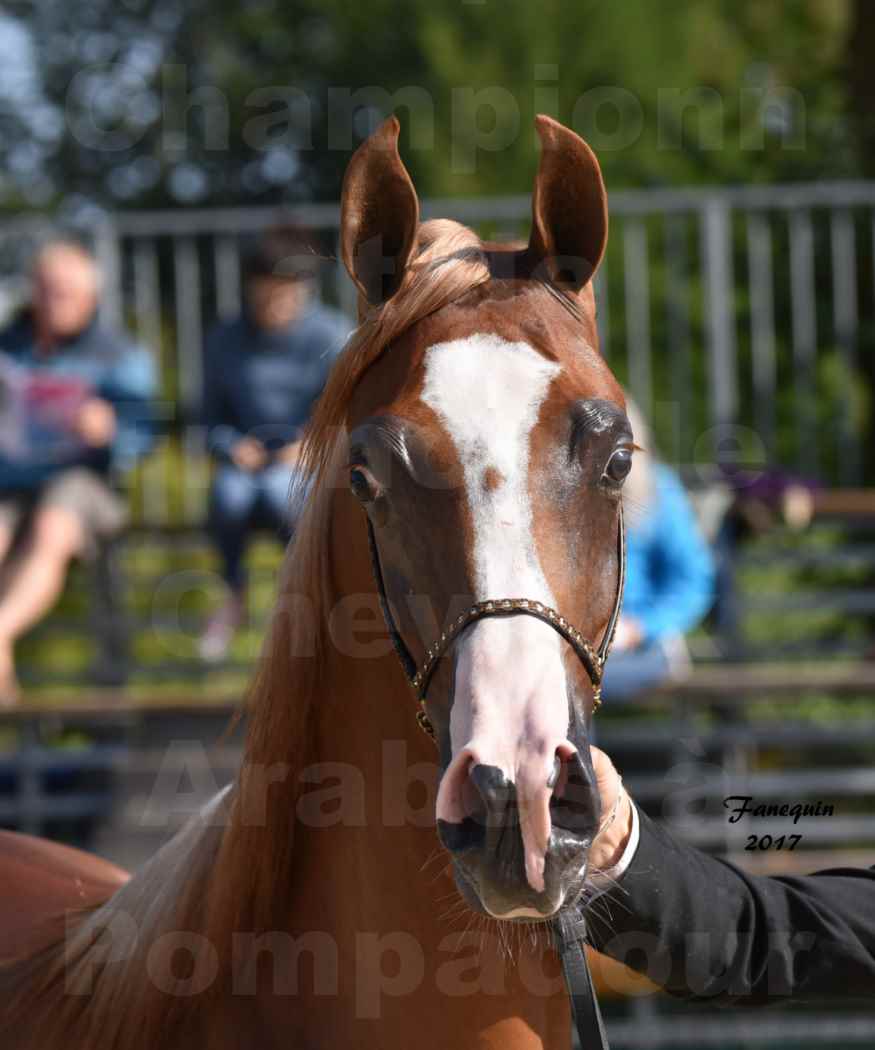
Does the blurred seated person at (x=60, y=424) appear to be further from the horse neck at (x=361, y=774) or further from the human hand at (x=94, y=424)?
the horse neck at (x=361, y=774)

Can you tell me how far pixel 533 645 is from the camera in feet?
4.82

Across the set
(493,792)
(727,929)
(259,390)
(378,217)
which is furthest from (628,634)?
(493,792)

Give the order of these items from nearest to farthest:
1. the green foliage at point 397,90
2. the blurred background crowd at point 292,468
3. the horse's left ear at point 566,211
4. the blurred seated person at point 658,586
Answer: the horse's left ear at point 566,211 < the blurred seated person at point 658,586 < the blurred background crowd at point 292,468 < the green foliage at point 397,90

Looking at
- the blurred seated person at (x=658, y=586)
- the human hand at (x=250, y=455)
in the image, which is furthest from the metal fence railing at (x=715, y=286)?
the blurred seated person at (x=658, y=586)

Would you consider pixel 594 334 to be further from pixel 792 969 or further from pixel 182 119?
pixel 182 119

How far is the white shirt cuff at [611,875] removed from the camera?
1659 mm

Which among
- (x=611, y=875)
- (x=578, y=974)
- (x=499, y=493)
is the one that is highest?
(x=499, y=493)

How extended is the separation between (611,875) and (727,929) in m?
0.18

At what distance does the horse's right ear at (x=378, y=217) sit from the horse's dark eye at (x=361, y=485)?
0.25 m

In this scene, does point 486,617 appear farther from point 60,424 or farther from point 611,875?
point 60,424

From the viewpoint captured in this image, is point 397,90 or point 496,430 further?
point 397,90

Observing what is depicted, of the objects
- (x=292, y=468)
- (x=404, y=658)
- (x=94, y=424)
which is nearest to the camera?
(x=404, y=658)

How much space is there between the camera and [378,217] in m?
1.78

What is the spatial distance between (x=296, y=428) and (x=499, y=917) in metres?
3.53
